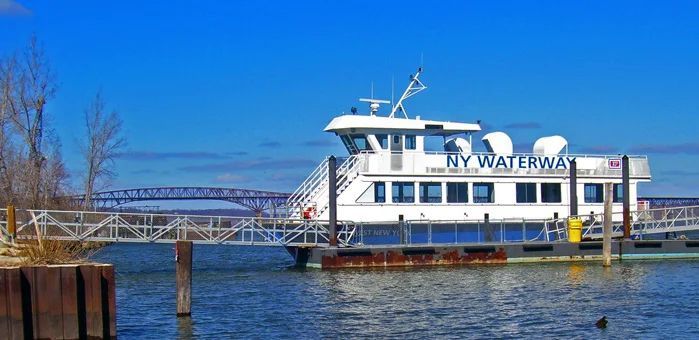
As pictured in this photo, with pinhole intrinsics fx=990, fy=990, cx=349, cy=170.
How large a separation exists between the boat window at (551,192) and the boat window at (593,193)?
154 cm

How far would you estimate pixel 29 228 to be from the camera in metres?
34.3

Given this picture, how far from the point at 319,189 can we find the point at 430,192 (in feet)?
15.6

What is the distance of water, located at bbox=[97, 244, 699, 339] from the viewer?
23047 millimetres

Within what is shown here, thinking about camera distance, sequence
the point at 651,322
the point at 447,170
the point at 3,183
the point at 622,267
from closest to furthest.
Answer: the point at 651,322 < the point at 622,267 < the point at 447,170 < the point at 3,183

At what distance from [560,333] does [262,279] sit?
1463cm

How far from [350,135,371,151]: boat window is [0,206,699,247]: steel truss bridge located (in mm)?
4296

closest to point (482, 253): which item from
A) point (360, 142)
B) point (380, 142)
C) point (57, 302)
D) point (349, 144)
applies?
point (380, 142)

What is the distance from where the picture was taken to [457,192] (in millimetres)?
41719

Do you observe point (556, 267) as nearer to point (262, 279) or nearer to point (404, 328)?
point (262, 279)

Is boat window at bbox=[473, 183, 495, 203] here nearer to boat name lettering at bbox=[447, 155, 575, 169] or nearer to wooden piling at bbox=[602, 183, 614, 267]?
boat name lettering at bbox=[447, 155, 575, 169]

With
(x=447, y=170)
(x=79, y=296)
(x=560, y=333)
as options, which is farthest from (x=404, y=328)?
(x=447, y=170)

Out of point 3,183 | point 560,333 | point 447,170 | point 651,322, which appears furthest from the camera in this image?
point 3,183

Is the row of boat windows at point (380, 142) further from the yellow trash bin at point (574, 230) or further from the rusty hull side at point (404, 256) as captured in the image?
the yellow trash bin at point (574, 230)

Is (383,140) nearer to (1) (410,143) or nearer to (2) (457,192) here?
(1) (410,143)
